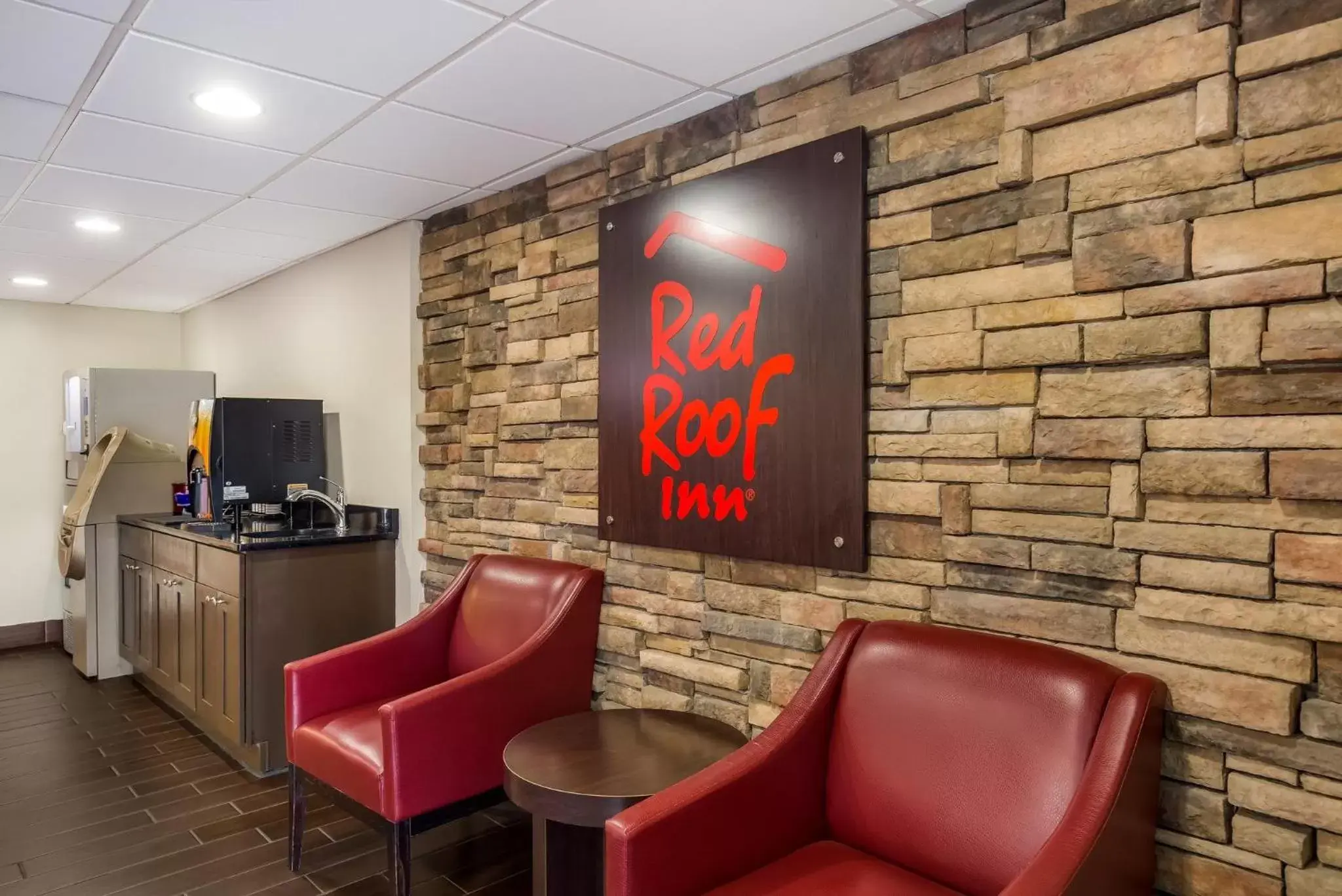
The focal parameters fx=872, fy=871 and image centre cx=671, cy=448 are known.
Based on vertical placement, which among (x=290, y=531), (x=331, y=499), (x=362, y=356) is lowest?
(x=290, y=531)

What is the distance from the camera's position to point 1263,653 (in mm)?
1625

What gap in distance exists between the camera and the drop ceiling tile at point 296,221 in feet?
12.1

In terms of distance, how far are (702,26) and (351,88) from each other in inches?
41.0

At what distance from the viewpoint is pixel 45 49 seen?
87.2 inches

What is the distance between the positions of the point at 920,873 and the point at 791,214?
64.4 inches

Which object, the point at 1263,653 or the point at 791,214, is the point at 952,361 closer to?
the point at 791,214

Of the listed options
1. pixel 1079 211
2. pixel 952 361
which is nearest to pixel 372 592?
pixel 952 361

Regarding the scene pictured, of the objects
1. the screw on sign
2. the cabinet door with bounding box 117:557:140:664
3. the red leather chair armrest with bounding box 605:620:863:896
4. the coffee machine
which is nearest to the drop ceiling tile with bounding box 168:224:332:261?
the coffee machine

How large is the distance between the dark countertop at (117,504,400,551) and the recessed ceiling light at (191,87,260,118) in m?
1.73

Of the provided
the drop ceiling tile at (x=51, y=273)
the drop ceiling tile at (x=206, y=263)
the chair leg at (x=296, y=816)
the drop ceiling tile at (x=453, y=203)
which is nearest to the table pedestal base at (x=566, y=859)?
the chair leg at (x=296, y=816)

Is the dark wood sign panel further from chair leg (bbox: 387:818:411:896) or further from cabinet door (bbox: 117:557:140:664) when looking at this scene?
cabinet door (bbox: 117:557:140:664)

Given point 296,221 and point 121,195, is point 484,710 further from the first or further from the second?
point 121,195

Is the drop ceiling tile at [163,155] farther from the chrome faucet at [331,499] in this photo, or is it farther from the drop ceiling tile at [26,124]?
the chrome faucet at [331,499]

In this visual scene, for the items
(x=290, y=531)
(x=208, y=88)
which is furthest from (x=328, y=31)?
(x=290, y=531)
